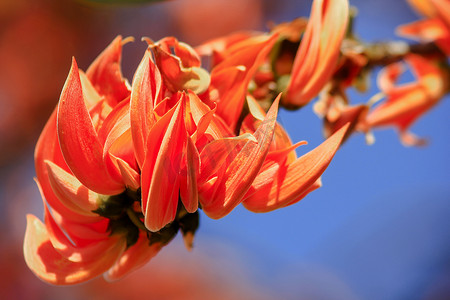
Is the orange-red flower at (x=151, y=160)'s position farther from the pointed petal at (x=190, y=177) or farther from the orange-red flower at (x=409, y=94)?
the orange-red flower at (x=409, y=94)

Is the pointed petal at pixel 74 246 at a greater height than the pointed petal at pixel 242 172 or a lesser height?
lesser

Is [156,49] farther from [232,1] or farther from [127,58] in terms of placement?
[232,1]

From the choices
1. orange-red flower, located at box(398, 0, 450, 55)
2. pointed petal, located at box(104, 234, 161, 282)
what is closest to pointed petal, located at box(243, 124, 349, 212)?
pointed petal, located at box(104, 234, 161, 282)

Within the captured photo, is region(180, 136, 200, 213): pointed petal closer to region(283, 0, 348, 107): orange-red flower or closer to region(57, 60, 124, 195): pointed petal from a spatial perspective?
region(57, 60, 124, 195): pointed petal

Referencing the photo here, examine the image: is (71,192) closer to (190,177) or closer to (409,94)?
(190,177)

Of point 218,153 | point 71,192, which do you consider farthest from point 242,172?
point 71,192

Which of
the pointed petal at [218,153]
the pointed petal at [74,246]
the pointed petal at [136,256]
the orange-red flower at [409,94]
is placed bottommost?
the orange-red flower at [409,94]

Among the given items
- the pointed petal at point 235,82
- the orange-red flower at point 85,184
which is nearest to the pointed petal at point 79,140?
the orange-red flower at point 85,184
